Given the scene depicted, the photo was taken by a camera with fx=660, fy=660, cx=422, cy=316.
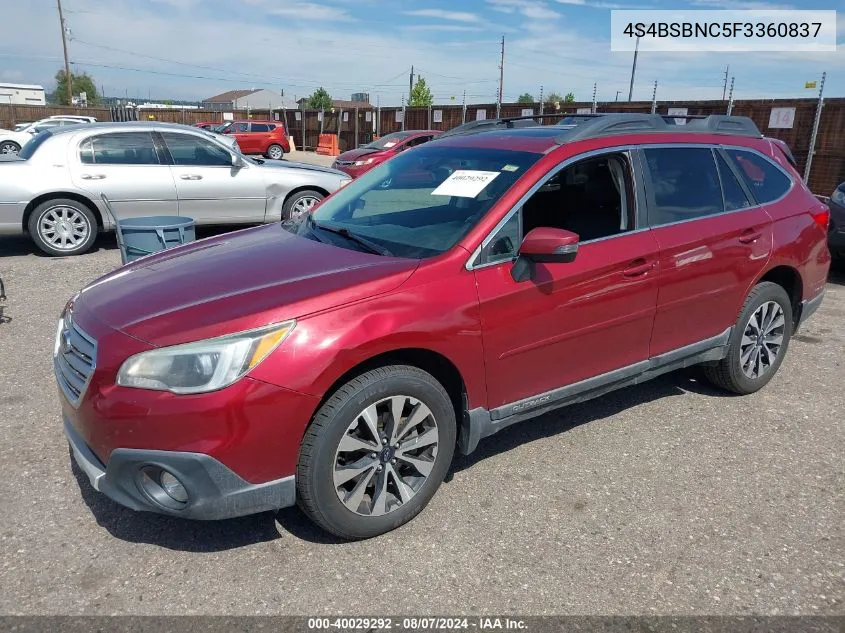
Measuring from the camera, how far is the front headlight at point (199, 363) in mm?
2438

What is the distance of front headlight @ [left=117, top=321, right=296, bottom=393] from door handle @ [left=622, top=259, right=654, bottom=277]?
6.35 ft

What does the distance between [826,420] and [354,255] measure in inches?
126

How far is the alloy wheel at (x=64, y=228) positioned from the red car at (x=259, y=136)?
853 inches

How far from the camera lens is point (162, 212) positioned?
8648mm

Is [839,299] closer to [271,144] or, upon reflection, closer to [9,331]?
[9,331]

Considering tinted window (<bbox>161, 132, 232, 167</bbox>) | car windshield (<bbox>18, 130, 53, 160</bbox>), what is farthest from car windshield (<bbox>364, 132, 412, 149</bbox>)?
car windshield (<bbox>18, 130, 53, 160</bbox>)

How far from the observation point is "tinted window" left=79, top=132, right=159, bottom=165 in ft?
27.7

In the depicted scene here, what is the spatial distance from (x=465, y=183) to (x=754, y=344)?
2379 mm

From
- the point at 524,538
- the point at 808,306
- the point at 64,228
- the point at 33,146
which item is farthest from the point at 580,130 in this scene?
the point at 33,146

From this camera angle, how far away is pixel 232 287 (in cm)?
286

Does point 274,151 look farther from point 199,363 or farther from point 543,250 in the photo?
point 199,363

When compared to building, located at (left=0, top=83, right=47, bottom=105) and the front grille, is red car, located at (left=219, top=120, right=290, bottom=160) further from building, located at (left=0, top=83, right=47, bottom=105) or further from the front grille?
building, located at (left=0, top=83, right=47, bottom=105)

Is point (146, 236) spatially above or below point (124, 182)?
below

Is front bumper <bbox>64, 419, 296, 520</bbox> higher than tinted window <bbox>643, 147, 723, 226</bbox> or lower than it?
lower
